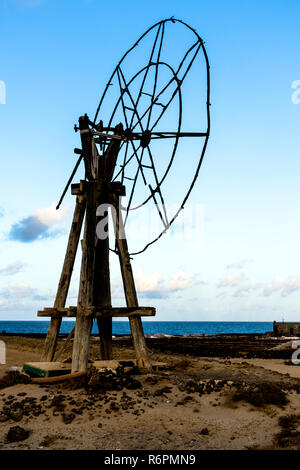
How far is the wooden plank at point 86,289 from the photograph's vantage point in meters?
8.90

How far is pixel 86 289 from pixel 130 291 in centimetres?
117

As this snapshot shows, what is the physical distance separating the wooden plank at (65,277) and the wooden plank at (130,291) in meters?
0.82

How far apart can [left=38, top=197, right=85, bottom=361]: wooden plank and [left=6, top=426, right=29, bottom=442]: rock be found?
3.51 meters

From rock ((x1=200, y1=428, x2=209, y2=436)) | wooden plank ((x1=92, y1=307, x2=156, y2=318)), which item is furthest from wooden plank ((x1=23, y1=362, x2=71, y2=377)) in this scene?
rock ((x1=200, y1=428, x2=209, y2=436))

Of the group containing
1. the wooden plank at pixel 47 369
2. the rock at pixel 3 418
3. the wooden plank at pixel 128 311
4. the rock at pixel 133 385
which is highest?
the wooden plank at pixel 128 311

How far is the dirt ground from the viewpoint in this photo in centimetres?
632

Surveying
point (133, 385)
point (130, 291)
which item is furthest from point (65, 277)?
point (133, 385)

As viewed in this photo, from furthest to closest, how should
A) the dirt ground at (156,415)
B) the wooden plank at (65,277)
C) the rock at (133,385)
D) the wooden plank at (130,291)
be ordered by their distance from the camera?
the wooden plank at (65,277), the wooden plank at (130,291), the rock at (133,385), the dirt ground at (156,415)

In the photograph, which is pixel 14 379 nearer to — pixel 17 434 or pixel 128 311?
pixel 128 311

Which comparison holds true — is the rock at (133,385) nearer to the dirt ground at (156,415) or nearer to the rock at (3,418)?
the dirt ground at (156,415)

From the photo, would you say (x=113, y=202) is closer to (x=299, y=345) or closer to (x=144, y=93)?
(x=144, y=93)

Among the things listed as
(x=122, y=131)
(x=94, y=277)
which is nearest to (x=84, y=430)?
(x=94, y=277)

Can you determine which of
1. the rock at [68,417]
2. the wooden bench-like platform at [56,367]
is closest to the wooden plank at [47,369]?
the wooden bench-like platform at [56,367]
